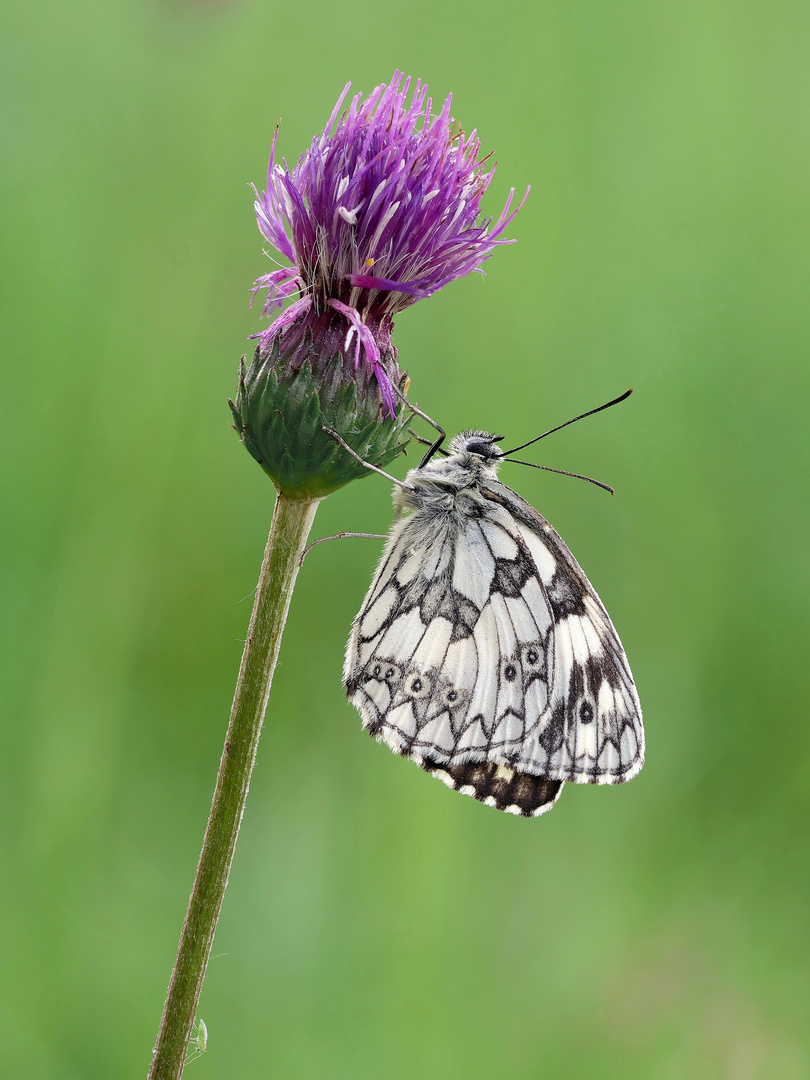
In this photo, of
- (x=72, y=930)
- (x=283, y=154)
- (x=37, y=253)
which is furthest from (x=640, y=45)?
(x=72, y=930)

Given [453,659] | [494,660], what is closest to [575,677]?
[494,660]

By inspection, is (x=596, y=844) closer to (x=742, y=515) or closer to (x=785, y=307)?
(x=742, y=515)

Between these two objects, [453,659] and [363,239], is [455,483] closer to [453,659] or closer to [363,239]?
[453,659]

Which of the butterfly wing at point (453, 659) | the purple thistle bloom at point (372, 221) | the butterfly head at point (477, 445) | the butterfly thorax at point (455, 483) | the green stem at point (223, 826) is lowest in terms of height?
the green stem at point (223, 826)

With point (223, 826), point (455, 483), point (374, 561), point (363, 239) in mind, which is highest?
point (363, 239)

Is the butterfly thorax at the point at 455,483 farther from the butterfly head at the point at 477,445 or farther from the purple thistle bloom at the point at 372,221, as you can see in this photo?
the purple thistle bloom at the point at 372,221

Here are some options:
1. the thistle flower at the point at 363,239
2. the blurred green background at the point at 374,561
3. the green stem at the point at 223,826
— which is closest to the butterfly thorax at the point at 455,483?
the thistle flower at the point at 363,239
